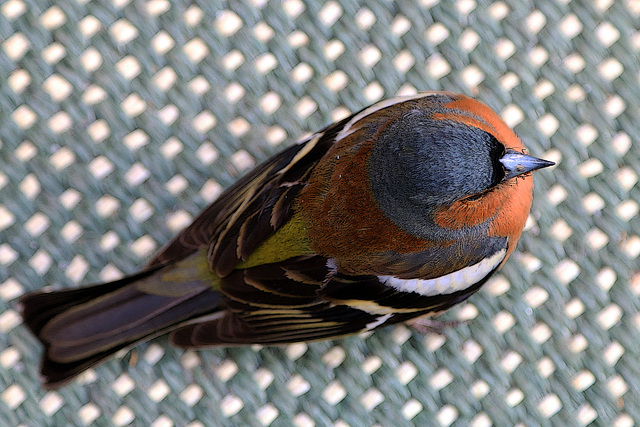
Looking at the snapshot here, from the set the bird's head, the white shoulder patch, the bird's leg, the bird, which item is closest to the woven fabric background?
the bird's leg

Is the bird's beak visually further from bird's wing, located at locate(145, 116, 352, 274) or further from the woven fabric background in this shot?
the woven fabric background

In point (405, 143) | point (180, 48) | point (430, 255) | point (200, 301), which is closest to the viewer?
point (405, 143)

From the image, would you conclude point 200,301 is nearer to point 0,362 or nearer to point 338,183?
point 338,183

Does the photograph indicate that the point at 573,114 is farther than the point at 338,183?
Yes

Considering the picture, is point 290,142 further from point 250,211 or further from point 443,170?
point 443,170

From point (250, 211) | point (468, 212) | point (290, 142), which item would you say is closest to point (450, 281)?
point (468, 212)

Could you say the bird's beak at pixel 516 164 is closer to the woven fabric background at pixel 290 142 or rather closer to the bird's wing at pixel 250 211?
the bird's wing at pixel 250 211

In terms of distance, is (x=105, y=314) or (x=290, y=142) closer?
(x=105, y=314)

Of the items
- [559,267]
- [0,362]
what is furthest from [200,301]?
[559,267]

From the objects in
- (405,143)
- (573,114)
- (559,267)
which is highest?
(405,143)
